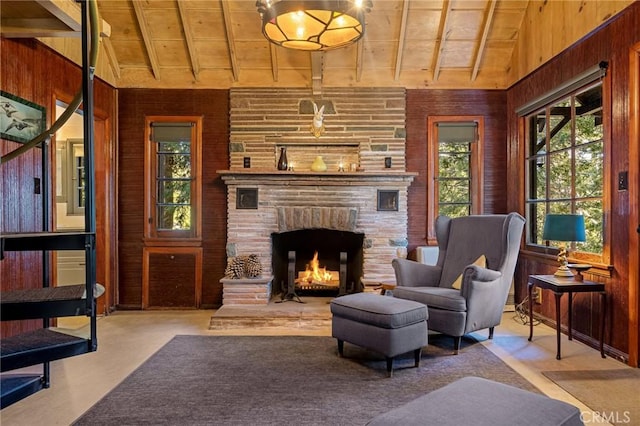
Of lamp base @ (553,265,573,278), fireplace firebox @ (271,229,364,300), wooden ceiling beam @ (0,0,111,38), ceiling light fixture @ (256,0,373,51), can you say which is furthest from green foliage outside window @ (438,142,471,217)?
wooden ceiling beam @ (0,0,111,38)

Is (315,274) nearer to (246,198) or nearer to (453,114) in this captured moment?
(246,198)

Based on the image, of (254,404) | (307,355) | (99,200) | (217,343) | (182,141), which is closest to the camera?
(254,404)

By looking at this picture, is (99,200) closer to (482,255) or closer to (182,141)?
(182,141)

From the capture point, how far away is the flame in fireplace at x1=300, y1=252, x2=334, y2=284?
16.8ft

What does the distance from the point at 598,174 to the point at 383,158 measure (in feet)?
7.19

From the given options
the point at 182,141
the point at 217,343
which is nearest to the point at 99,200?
the point at 182,141

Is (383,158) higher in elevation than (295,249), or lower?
higher

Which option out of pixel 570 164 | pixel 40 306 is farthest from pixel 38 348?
pixel 570 164

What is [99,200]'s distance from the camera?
4742mm

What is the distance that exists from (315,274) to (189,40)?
3125mm

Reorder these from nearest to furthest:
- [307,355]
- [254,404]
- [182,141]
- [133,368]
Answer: [254,404]
[133,368]
[307,355]
[182,141]

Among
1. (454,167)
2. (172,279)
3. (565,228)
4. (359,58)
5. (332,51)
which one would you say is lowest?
(172,279)

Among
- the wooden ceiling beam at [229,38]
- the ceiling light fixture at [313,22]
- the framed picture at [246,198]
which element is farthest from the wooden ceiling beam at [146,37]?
the ceiling light fixture at [313,22]

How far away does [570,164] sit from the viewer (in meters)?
3.98
